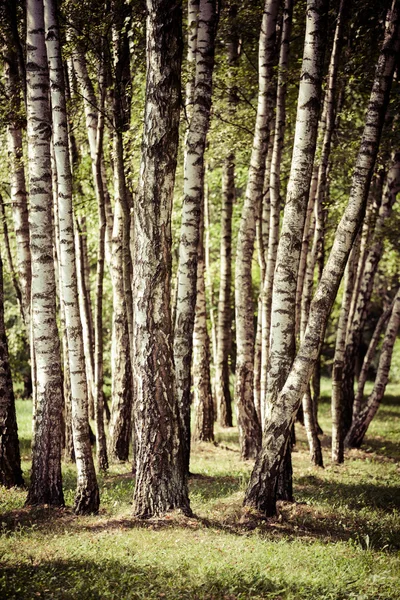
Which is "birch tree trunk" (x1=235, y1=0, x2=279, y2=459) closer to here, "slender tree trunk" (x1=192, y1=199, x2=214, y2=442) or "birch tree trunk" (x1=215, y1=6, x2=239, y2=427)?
"slender tree trunk" (x1=192, y1=199, x2=214, y2=442)

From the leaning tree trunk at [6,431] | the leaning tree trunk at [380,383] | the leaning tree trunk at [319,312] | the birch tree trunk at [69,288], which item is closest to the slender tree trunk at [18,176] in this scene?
the leaning tree trunk at [6,431]

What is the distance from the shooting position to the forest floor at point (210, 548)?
5.91 meters

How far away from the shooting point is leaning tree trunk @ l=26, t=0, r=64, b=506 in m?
8.48

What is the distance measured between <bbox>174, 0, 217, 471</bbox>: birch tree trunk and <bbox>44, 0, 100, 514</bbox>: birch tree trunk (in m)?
1.43

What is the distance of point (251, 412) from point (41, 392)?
5.14 meters

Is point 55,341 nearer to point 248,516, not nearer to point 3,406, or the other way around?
point 3,406

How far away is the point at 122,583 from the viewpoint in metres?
5.94

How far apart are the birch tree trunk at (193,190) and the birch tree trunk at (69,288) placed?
1.43 m

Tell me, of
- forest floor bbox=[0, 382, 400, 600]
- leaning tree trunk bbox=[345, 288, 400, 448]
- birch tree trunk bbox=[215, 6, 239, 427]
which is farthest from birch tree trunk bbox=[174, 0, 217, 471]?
leaning tree trunk bbox=[345, 288, 400, 448]

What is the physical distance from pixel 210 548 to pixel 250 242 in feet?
21.6

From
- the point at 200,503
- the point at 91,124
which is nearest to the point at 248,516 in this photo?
the point at 200,503

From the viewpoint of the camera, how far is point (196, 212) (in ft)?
28.2

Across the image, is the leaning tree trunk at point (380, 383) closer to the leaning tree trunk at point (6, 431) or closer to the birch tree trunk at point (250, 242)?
the birch tree trunk at point (250, 242)

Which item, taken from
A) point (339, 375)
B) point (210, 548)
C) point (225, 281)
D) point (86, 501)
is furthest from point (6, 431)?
point (225, 281)
